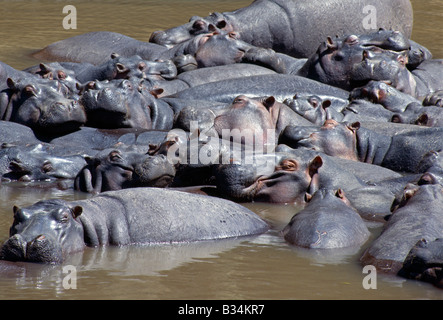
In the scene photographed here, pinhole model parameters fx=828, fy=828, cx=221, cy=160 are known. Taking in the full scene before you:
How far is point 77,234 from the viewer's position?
509cm

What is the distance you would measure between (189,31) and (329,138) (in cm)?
430

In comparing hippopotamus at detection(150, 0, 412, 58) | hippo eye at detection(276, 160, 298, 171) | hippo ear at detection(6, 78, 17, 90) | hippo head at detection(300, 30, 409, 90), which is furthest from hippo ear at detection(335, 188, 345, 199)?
hippopotamus at detection(150, 0, 412, 58)

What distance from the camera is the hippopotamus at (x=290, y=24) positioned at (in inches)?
453

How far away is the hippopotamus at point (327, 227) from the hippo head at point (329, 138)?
1751 millimetres

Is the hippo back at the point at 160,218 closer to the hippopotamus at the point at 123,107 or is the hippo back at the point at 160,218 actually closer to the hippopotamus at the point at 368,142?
the hippopotamus at the point at 368,142

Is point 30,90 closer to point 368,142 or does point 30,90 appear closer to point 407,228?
point 368,142

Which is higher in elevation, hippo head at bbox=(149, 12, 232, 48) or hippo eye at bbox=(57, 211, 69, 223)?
hippo eye at bbox=(57, 211, 69, 223)

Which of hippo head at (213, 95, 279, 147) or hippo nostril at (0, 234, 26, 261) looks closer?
hippo nostril at (0, 234, 26, 261)

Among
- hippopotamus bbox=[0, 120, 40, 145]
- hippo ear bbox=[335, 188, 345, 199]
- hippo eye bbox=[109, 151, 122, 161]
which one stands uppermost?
hippo eye bbox=[109, 151, 122, 161]

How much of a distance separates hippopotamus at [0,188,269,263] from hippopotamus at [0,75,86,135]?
6.88 feet

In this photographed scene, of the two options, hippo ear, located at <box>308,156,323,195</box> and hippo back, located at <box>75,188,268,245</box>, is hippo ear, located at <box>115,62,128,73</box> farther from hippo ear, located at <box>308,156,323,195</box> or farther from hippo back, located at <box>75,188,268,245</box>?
hippo back, located at <box>75,188,268,245</box>

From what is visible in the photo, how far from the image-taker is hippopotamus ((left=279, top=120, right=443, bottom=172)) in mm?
7801

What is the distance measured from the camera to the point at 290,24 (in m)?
11.5
